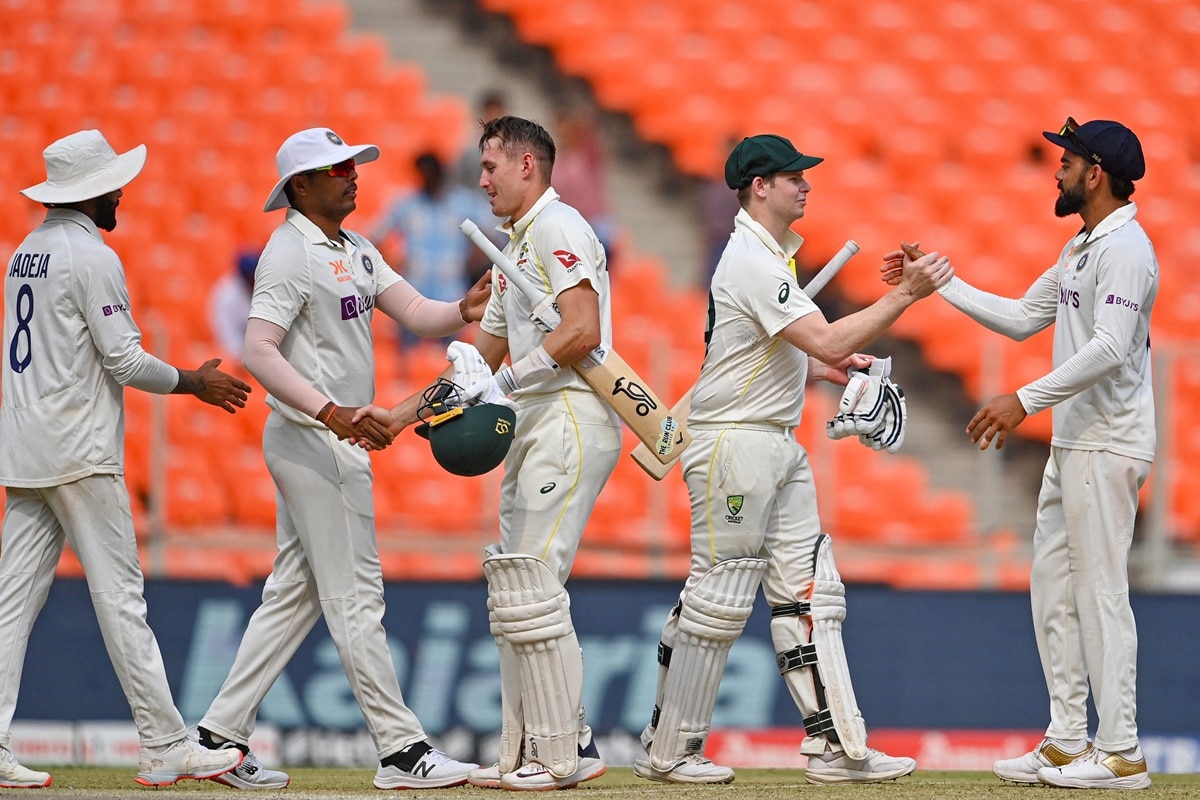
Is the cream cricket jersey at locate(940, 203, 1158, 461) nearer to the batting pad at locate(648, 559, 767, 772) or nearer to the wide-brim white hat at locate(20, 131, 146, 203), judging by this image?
the batting pad at locate(648, 559, 767, 772)

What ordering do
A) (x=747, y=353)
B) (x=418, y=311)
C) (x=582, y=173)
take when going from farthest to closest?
(x=582, y=173) → (x=418, y=311) → (x=747, y=353)

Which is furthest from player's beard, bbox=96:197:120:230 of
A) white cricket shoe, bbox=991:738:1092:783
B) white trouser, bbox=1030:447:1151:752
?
white cricket shoe, bbox=991:738:1092:783

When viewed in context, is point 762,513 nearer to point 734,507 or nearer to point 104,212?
point 734,507

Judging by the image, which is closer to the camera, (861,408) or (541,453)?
(541,453)

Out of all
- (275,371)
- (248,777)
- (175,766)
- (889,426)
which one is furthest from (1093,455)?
(175,766)

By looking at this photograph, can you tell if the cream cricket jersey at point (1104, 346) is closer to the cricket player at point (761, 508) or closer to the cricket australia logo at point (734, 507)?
the cricket player at point (761, 508)

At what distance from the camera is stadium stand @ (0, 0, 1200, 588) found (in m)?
9.65

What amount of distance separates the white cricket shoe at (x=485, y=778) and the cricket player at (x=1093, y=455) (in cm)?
161

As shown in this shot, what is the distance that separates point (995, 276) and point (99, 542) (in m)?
6.37

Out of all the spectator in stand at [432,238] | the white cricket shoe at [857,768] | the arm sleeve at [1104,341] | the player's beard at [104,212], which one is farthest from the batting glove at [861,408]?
the spectator in stand at [432,238]

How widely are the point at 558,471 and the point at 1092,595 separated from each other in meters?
1.69

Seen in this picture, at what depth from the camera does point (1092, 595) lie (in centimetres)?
492

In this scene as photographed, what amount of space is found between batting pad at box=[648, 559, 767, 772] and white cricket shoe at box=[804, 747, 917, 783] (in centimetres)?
38

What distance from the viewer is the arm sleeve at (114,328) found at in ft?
16.0
